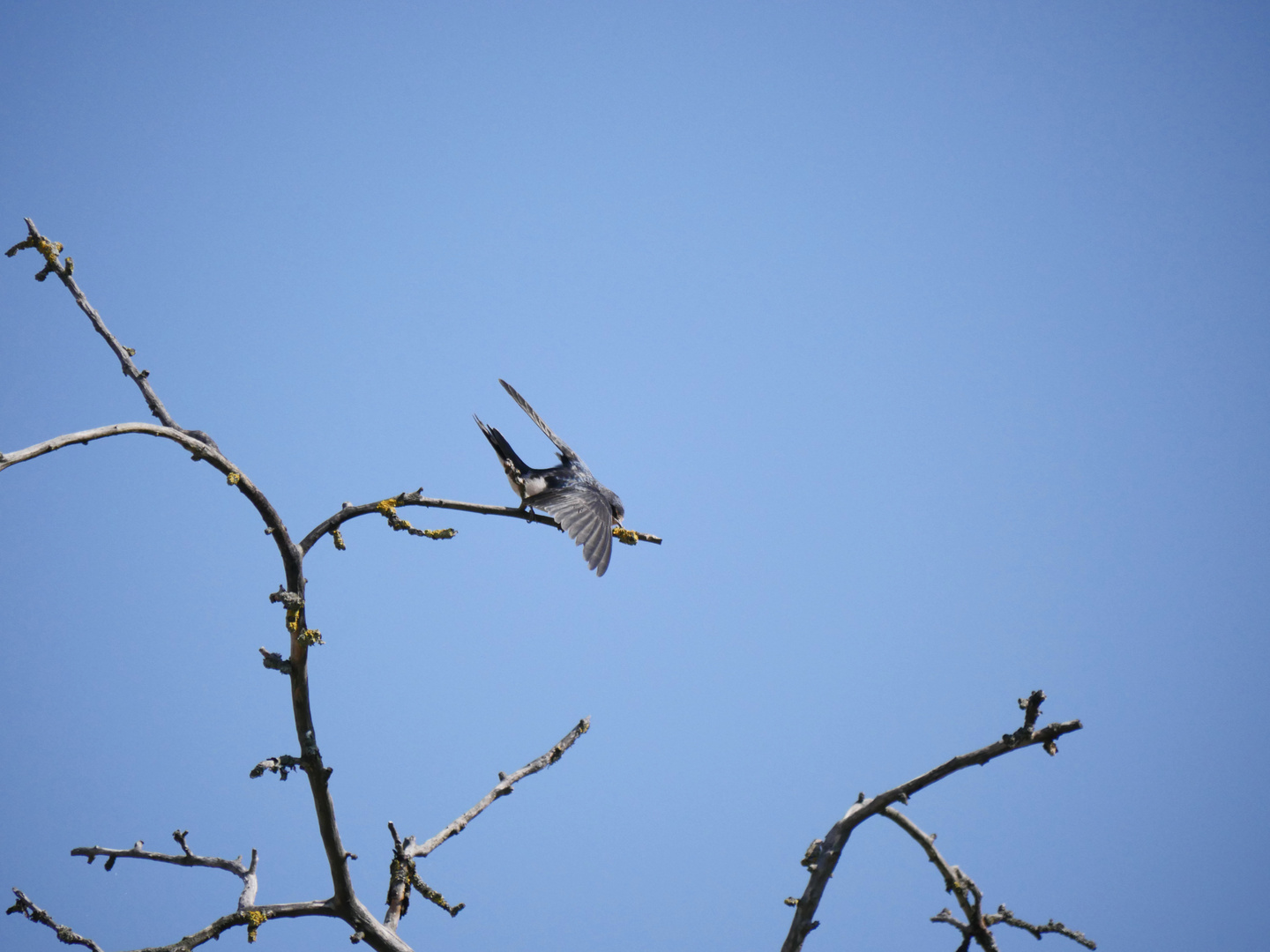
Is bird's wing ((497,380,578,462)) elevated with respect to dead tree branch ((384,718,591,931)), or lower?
elevated

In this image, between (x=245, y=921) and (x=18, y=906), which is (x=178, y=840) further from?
(x=245, y=921)

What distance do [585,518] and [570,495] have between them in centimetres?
45

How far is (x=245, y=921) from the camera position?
362 centimetres

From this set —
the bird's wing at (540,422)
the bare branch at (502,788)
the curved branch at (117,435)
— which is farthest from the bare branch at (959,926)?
the bird's wing at (540,422)

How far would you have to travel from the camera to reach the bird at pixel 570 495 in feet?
19.0

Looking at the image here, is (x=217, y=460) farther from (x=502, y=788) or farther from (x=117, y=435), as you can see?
(x=502, y=788)

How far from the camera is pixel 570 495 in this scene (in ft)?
21.5

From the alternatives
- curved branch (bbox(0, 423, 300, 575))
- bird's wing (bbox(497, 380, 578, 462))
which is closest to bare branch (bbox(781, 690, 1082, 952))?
curved branch (bbox(0, 423, 300, 575))

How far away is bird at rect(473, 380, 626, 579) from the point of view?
19.0 feet

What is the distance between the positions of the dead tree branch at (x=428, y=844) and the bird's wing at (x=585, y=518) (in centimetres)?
122

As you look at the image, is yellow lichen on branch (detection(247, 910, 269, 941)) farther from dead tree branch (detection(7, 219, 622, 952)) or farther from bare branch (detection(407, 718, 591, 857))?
bare branch (detection(407, 718, 591, 857))

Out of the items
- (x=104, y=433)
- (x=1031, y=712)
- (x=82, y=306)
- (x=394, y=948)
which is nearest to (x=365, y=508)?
(x=104, y=433)

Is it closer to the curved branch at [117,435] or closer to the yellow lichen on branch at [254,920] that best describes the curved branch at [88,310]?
the curved branch at [117,435]

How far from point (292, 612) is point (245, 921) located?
54.2 inches
